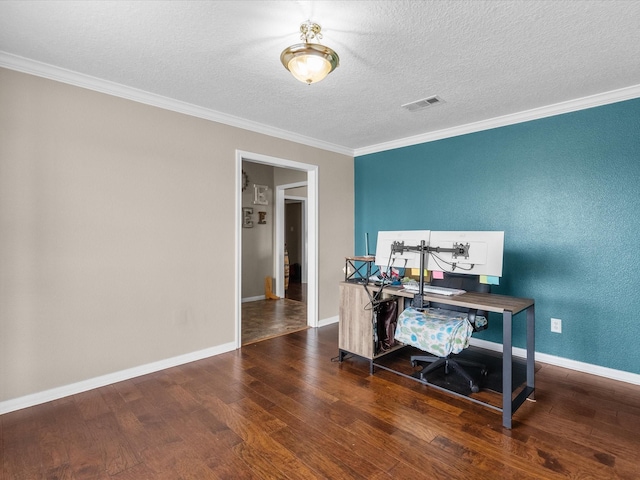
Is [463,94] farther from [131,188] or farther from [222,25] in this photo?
[131,188]

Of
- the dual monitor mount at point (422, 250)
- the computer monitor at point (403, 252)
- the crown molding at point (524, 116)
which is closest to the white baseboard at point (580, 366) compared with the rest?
the dual monitor mount at point (422, 250)

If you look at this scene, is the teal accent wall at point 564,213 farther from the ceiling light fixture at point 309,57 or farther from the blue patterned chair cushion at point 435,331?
the ceiling light fixture at point 309,57

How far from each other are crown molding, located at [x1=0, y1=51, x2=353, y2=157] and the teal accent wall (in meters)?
2.10

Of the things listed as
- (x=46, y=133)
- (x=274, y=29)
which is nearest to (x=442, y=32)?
(x=274, y=29)

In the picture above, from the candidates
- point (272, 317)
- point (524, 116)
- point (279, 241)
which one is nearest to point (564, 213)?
point (524, 116)

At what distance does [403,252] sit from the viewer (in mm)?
2699

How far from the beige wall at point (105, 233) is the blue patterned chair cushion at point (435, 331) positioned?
1872 mm

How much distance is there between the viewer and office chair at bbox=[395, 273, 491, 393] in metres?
2.35

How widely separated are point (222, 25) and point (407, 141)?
286 centimetres

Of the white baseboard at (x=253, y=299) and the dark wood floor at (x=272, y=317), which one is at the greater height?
the white baseboard at (x=253, y=299)

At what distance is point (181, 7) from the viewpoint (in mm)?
1758

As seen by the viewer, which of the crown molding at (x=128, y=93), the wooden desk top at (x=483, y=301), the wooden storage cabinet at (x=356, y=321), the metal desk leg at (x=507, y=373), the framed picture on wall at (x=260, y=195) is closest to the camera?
the metal desk leg at (x=507, y=373)

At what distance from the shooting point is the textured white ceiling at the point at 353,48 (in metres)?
1.79

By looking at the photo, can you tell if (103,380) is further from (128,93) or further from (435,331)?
(435,331)
